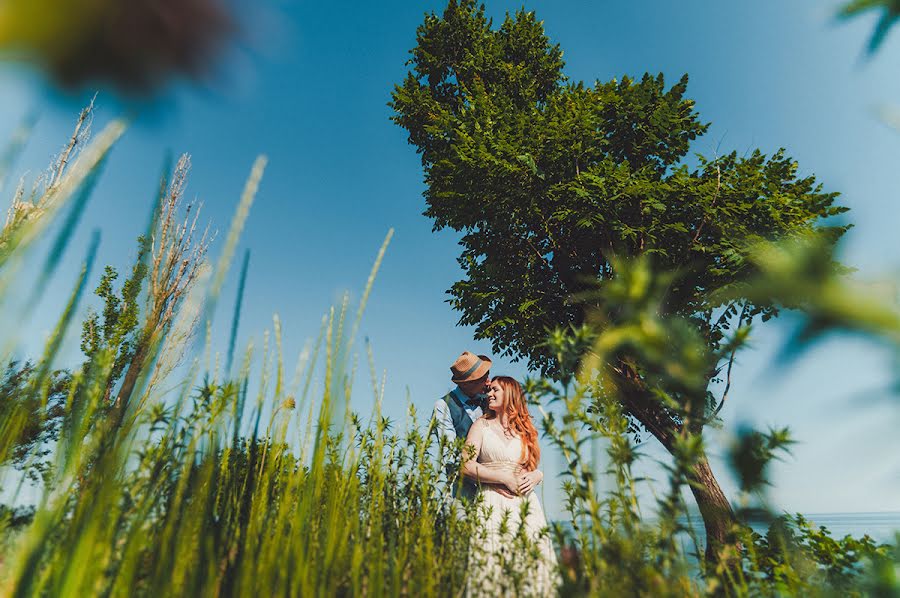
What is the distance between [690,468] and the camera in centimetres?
72

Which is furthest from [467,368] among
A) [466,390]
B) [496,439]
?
[496,439]

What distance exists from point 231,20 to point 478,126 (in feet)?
22.3

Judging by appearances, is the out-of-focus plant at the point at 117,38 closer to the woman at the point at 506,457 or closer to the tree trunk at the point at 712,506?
the woman at the point at 506,457

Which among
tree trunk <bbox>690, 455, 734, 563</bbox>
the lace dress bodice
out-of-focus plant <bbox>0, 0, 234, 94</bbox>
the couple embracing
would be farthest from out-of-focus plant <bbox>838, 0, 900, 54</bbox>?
tree trunk <bbox>690, 455, 734, 563</bbox>

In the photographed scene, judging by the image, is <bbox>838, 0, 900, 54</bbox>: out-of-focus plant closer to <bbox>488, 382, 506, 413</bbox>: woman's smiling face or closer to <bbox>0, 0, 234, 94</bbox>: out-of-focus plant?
<bbox>0, 0, 234, 94</bbox>: out-of-focus plant

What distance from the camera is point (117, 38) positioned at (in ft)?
1.38

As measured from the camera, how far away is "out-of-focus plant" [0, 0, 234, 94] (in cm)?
34

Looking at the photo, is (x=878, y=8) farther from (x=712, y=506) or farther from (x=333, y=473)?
(x=712, y=506)

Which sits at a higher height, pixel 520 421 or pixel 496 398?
pixel 496 398

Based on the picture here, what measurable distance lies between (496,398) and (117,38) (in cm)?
358

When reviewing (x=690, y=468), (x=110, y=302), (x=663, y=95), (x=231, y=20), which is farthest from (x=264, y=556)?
(x=110, y=302)

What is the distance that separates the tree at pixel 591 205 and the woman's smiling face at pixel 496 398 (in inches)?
116

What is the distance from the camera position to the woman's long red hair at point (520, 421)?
141 inches

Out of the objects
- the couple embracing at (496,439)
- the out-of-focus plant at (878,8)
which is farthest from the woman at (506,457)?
the out-of-focus plant at (878,8)
